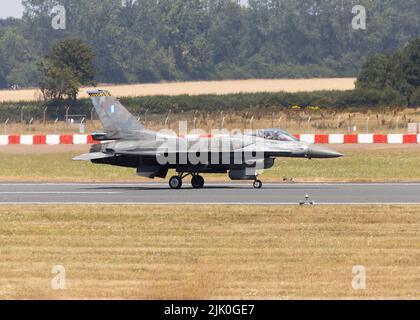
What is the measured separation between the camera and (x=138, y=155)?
32938mm

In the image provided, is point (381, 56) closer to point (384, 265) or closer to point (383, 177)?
point (383, 177)

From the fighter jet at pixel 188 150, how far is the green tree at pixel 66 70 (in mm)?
39959

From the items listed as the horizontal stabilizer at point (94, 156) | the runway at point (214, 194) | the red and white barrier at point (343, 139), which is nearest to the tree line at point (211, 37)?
the red and white barrier at point (343, 139)

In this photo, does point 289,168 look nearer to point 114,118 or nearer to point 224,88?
point 114,118

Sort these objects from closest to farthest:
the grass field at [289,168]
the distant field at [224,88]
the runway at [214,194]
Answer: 1. the runway at [214,194]
2. the grass field at [289,168]
3. the distant field at [224,88]

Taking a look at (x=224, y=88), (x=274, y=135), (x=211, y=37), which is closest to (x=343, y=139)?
(x=274, y=135)

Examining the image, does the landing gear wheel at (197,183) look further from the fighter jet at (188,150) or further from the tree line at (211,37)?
the tree line at (211,37)

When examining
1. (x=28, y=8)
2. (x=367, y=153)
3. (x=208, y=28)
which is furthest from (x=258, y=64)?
(x=367, y=153)

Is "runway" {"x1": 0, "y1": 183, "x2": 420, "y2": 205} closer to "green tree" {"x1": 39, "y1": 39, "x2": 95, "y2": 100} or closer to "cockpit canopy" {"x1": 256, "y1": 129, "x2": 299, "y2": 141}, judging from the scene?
"cockpit canopy" {"x1": 256, "y1": 129, "x2": 299, "y2": 141}

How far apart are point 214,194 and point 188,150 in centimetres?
273

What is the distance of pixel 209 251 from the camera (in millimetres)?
18672

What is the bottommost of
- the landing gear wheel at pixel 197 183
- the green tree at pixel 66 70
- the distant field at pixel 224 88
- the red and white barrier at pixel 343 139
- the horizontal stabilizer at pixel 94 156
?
the landing gear wheel at pixel 197 183

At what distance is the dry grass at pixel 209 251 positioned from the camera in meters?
15.2

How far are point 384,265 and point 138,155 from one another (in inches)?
658
